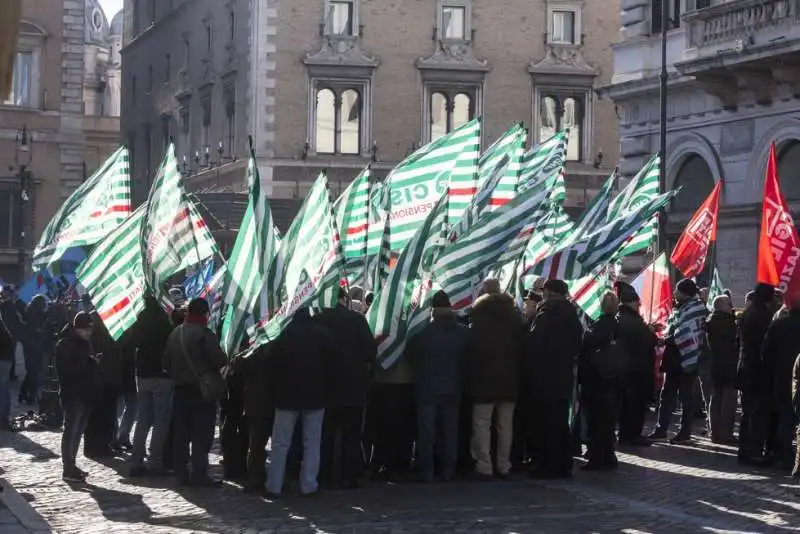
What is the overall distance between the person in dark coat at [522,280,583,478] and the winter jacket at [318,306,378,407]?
5.31 feet

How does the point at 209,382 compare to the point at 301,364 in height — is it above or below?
below

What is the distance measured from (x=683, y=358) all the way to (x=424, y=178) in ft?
11.8

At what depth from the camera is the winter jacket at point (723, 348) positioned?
62.3 feet

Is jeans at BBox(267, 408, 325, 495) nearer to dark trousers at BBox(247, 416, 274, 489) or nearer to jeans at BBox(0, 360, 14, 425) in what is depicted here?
dark trousers at BBox(247, 416, 274, 489)

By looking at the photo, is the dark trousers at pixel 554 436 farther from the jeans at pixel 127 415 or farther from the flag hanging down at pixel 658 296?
the flag hanging down at pixel 658 296

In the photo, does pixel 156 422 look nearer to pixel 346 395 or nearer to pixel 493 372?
pixel 346 395

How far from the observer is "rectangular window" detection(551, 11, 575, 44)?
5022cm

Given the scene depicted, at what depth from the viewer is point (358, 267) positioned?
20547 millimetres

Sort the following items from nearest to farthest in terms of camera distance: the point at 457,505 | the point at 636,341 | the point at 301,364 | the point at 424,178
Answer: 1. the point at 457,505
2. the point at 301,364
3. the point at 636,341
4. the point at 424,178

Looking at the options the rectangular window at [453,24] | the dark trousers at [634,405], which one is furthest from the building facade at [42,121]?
the dark trousers at [634,405]

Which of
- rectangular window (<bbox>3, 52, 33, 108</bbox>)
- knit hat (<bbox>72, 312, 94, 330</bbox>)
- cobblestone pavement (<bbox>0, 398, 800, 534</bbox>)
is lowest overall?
cobblestone pavement (<bbox>0, 398, 800, 534</bbox>)

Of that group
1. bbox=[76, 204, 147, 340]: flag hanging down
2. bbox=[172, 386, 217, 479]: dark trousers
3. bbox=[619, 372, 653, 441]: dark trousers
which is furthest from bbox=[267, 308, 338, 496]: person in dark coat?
bbox=[619, 372, 653, 441]: dark trousers

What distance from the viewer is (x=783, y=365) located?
16641 millimetres

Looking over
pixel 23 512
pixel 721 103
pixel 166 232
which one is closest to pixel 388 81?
pixel 721 103
